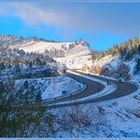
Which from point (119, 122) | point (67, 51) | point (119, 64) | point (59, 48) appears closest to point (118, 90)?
point (119, 122)

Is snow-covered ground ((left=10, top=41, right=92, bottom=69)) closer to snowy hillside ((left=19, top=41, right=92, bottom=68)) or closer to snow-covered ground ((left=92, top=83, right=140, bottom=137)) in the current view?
snowy hillside ((left=19, top=41, right=92, bottom=68))

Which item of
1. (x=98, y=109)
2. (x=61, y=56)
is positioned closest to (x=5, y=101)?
(x=61, y=56)

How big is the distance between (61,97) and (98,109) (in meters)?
1.22

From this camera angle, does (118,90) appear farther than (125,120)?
Yes

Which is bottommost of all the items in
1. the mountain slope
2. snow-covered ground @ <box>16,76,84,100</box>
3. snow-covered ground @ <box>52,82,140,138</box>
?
snow-covered ground @ <box>52,82,140,138</box>

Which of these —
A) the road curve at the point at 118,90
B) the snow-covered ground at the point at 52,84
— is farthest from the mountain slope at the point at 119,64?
the snow-covered ground at the point at 52,84

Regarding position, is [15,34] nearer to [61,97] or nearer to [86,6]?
[86,6]

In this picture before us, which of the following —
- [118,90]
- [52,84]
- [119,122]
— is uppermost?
[52,84]

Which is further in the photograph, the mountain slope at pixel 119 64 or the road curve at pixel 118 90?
the road curve at pixel 118 90

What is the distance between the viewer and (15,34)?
2279 millimetres

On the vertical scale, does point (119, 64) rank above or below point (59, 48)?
below

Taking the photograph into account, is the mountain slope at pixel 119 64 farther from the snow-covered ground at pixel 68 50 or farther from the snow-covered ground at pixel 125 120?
the snow-covered ground at pixel 125 120

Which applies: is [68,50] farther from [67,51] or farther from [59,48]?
[59,48]

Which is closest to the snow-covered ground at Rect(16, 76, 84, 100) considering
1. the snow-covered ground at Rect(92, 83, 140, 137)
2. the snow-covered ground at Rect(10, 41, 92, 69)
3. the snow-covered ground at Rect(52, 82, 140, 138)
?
the snow-covered ground at Rect(10, 41, 92, 69)
